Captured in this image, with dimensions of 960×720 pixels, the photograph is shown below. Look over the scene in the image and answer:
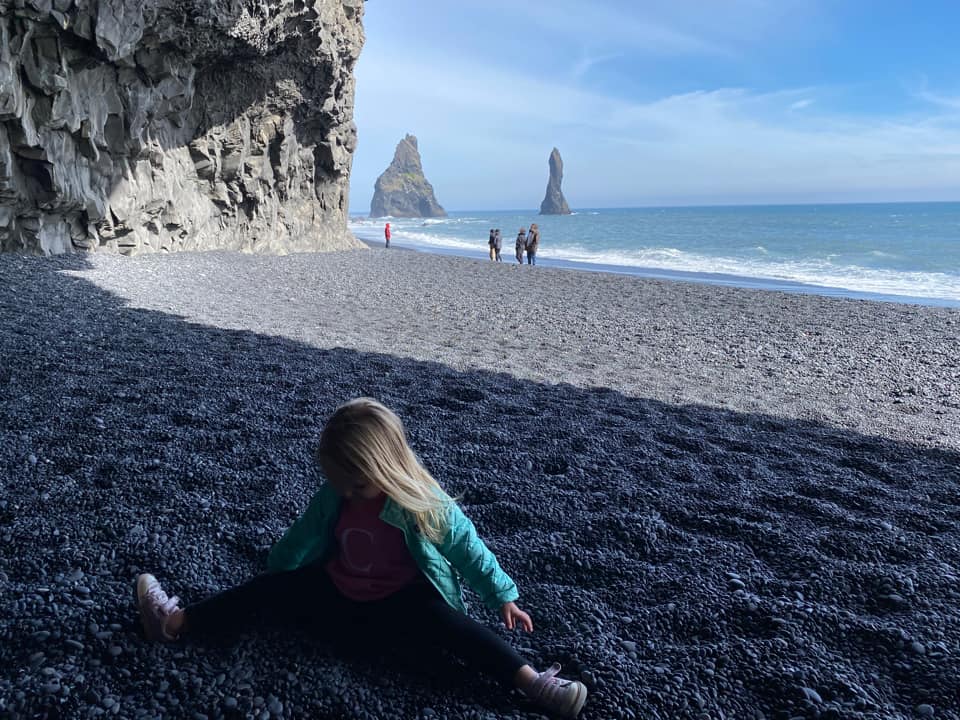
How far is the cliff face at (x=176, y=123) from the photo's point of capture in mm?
11258

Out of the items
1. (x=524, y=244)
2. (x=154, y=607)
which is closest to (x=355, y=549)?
(x=154, y=607)

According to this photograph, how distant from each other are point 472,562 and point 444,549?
0.09m

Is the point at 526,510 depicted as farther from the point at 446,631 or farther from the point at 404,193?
the point at 404,193

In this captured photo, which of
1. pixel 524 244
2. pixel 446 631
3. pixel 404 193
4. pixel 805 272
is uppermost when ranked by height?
pixel 404 193

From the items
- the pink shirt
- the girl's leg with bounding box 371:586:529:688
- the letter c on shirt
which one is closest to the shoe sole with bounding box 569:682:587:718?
the girl's leg with bounding box 371:586:529:688

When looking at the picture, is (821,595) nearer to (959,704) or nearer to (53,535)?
(959,704)

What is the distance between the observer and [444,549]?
6.62 feet

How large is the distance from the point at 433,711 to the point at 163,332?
589cm

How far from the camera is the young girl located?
76.3 inches

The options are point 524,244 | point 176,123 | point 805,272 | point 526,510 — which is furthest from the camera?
point 805,272

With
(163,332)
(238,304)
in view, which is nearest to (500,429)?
(163,332)

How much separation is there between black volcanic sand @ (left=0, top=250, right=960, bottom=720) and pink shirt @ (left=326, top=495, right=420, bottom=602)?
21cm

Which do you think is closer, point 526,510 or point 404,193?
point 526,510

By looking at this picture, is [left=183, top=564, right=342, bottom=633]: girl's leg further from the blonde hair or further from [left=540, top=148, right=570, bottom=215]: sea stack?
[left=540, top=148, right=570, bottom=215]: sea stack
